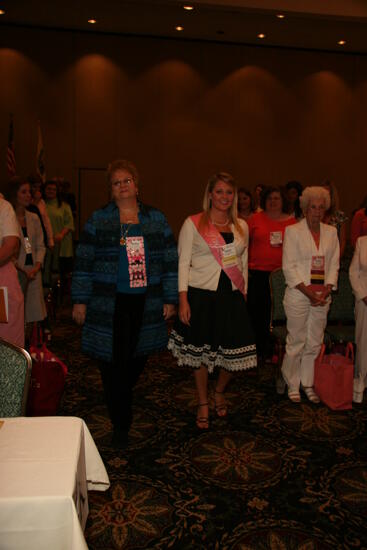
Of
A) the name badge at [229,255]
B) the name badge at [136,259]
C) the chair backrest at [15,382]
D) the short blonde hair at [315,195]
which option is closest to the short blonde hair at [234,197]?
the name badge at [229,255]

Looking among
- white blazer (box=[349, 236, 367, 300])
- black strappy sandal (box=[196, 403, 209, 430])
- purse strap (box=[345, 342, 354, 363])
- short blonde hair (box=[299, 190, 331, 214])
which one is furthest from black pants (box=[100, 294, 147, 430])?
white blazer (box=[349, 236, 367, 300])

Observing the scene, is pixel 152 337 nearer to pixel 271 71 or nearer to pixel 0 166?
pixel 0 166

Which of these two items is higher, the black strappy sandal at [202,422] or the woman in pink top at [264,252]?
the woman in pink top at [264,252]

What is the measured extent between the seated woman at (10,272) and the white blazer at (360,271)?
2497mm

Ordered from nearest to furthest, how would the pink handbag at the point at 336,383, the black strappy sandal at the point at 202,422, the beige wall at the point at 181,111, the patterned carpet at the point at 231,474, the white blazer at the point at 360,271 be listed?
the patterned carpet at the point at 231,474, the black strappy sandal at the point at 202,422, the pink handbag at the point at 336,383, the white blazer at the point at 360,271, the beige wall at the point at 181,111

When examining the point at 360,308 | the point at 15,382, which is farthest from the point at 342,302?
the point at 15,382

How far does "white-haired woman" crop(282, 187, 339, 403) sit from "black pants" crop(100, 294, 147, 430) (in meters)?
1.33

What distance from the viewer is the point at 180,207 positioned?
1121 cm

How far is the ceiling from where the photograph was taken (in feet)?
28.1

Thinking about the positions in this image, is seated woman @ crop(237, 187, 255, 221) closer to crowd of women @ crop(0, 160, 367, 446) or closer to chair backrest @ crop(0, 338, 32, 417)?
crowd of women @ crop(0, 160, 367, 446)

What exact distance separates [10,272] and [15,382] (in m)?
1.46

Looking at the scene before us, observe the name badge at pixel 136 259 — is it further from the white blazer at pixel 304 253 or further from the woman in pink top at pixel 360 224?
the woman in pink top at pixel 360 224

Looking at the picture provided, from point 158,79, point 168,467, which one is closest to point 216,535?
point 168,467

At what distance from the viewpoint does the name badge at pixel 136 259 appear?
3018mm
